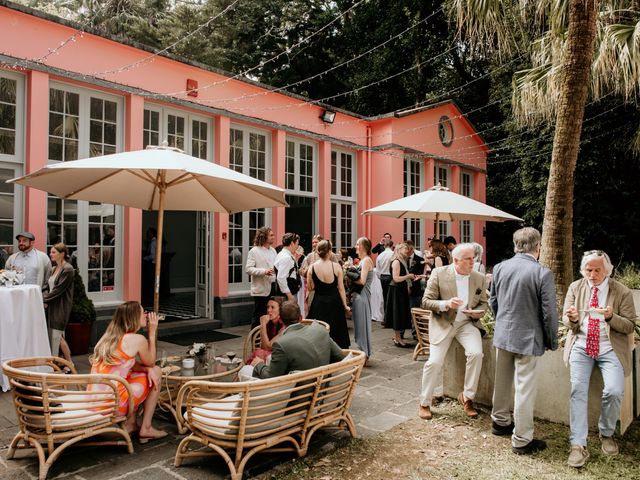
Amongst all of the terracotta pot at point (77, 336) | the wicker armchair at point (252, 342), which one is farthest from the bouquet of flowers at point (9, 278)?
the wicker armchair at point (252, 342)

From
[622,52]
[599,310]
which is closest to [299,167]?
[622,52]

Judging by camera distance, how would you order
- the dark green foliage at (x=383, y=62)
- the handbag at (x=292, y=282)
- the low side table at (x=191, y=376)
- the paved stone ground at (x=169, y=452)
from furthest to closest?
the dark green foliage at (x=383, y=62) < the handbag at (x=292, y=282) < the low side table at (x=191, y=376) < the paved stone ground at (x=169, y=452)

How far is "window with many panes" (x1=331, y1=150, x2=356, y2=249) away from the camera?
466 inches

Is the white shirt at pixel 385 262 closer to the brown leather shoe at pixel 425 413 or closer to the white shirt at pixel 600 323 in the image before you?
the brown leather shoe at pixel 425 413

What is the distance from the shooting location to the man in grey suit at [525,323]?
3871 millimetres

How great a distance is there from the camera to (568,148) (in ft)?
17.1

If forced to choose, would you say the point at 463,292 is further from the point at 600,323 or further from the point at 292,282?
the point at 292,282

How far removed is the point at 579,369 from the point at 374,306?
249 inches

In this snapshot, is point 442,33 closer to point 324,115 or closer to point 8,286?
point 324,115

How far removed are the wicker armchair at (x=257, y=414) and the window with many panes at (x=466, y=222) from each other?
12940 millimetres

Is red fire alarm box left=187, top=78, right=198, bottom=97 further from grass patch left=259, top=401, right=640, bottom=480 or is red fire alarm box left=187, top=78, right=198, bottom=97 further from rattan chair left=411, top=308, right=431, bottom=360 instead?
grass patch left=259, top=401, right=640, bottom=480

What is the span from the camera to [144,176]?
4.85 metres

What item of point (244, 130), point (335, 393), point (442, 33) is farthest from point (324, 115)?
point (442, 33)

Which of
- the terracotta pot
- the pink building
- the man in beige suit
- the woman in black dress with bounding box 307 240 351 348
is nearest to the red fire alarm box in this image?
the pink building
